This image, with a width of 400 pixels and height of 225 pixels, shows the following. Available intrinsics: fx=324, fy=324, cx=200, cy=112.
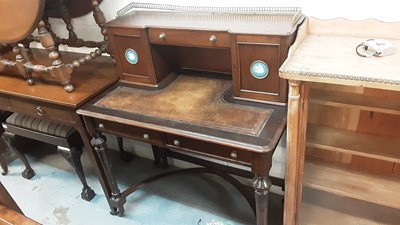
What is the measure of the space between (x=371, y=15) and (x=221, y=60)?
70 cm

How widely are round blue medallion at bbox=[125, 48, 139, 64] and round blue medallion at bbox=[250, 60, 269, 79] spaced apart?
0.60 meters

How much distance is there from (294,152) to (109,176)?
1065mm

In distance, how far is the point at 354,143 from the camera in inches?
54.3

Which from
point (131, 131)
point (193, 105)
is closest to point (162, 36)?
point (193, 105)

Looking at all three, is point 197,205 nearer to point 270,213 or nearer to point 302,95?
point 270,213

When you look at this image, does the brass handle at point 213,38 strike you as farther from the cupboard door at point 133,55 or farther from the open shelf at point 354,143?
the open shelf at point 354,143

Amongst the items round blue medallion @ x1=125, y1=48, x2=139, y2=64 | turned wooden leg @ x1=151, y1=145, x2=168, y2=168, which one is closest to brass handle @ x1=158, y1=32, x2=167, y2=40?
round blue medallion @ x1=125, y1=48, x2=139, y2=64

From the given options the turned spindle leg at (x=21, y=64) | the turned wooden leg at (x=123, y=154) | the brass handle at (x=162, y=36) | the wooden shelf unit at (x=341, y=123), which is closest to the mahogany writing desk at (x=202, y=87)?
the brass handle at (x=162, y=36)

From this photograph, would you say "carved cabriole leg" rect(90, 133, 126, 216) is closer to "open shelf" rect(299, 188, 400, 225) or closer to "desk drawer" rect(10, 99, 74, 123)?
"desk drawer" rect(10, 99, 74, 123)

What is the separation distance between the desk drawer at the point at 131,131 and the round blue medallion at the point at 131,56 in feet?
1.09

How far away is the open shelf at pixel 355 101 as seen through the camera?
1.23m

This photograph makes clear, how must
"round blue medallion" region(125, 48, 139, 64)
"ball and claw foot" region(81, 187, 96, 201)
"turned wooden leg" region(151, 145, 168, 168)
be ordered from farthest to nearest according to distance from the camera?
"turned wooden leg" region(151, 145, 168, 168) < "ball and claw foot" region(81, 187, 96, 201) < "round blue medallion" region(125, 48, 139, 64)

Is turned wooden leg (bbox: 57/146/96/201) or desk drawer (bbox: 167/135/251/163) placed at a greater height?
desk drawer (bbox: 167/135/251/163)

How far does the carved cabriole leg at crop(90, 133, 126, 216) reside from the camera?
67.3 inches
